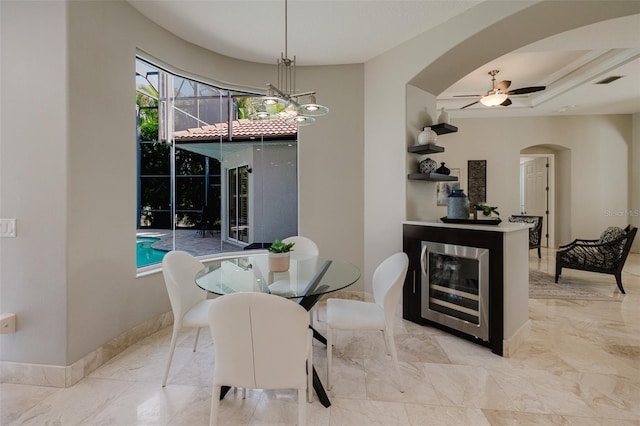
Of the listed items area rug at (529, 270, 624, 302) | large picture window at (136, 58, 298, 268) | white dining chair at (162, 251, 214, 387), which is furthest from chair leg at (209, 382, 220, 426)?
area rug at (529, 270, 624, 302)

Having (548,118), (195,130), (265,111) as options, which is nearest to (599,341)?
(265,111)

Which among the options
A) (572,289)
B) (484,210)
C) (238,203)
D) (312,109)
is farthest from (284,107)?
(572,289)

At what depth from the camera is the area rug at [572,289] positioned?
3.74m

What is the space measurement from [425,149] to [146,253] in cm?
306

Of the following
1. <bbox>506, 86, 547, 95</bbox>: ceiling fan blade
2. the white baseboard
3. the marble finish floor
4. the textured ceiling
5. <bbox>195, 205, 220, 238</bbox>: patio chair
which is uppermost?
the textured ceiling

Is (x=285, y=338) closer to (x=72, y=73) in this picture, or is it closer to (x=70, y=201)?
(x=70, y=201)

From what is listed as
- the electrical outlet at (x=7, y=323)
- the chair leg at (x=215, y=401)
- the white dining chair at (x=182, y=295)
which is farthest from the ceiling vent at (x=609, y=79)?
the electrical outlet at (x=7, y=323)

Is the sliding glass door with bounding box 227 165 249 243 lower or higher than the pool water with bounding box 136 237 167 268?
higher

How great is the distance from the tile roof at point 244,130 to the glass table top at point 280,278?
1928 mm

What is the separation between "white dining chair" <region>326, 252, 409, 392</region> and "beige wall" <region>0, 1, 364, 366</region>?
5.86 ft

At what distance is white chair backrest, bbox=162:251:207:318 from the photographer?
1.94 meters

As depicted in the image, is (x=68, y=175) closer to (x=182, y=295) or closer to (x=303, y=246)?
(x=182, y=295)

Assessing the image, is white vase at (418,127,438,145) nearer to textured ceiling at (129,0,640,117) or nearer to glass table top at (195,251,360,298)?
textured ceiling at (129,0,640,117)

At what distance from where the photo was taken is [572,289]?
4.04 m
